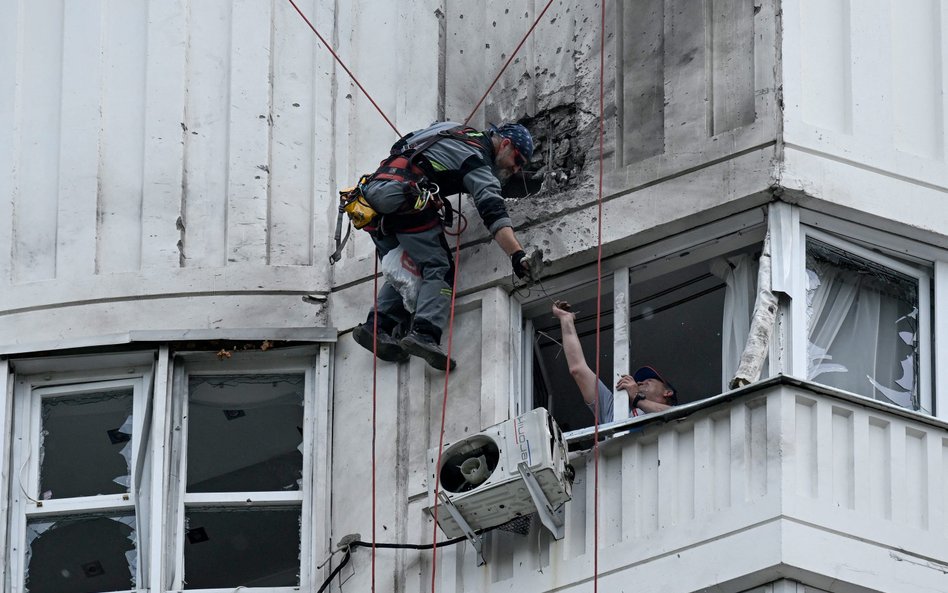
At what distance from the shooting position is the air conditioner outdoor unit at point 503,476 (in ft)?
49.5

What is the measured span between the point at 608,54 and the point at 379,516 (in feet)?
10.9

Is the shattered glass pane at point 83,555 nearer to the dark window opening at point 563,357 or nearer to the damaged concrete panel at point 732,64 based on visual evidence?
the dark window opening at point 563,357

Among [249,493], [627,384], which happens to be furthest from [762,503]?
[249,493]

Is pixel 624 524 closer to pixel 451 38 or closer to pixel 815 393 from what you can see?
pixel 815 393

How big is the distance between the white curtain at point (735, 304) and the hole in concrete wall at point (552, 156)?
1171 mm

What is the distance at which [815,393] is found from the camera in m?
14.7

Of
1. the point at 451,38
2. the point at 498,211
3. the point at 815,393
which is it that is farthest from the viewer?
the point at 451,38

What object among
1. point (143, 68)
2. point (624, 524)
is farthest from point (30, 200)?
point (624, 524)

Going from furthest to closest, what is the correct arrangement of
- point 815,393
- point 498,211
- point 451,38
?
1. point 451,38
2. point 498,211
3. point 815,393

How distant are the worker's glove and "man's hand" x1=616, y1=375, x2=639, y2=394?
2.93ft

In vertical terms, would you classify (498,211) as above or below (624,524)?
above

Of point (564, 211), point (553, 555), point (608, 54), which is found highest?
point (608, 54)

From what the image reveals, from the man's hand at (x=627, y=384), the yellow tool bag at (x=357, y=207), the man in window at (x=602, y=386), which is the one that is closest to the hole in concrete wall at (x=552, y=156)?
the man in window at (x=602, y=386)

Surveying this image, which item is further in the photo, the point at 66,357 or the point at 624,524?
the point at 66,357
